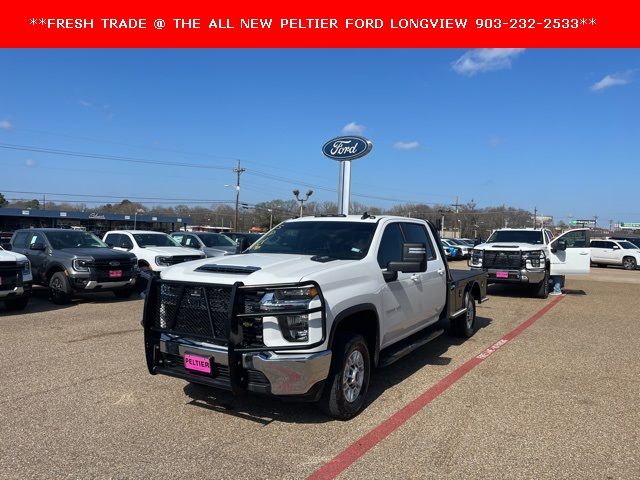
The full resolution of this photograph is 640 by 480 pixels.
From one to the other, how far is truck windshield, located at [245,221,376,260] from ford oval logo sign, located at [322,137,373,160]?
8.34 m

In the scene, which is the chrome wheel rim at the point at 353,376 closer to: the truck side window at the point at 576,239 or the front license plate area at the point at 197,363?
the front license plate area at the point at 197,363

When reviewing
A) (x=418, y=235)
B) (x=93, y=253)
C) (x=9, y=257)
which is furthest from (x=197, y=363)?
(x=93, y=253)

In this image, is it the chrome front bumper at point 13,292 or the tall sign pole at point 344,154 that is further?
the tall sign pole at point 344,154

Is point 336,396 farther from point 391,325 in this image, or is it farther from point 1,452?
point 1,452

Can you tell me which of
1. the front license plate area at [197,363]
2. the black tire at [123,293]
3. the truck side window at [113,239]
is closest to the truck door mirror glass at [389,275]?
the front license plate area at [197,363]

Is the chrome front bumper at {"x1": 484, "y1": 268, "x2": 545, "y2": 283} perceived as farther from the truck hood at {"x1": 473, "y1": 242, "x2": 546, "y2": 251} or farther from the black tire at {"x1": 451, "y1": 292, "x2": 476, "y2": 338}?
the black tire at {"x1": 451, "y1": 292, "x2": 476, "y2": 338}

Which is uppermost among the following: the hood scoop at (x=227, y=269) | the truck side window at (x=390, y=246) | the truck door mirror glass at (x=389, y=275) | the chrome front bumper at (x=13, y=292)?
the truck side window at (x=390, y=246)

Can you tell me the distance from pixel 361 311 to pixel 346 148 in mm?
Result: 10380

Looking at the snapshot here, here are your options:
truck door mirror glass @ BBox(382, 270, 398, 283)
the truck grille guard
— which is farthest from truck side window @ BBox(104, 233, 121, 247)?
truck door mirror glass @ BBox(382, 270, 398, 283)

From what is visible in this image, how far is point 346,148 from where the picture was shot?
14.3 meters

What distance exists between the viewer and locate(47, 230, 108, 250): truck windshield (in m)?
11.6

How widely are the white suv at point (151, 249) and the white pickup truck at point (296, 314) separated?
7965 mm

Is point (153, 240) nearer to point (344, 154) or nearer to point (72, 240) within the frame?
point (72, 240)

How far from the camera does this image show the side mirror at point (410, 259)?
15.6 feet
